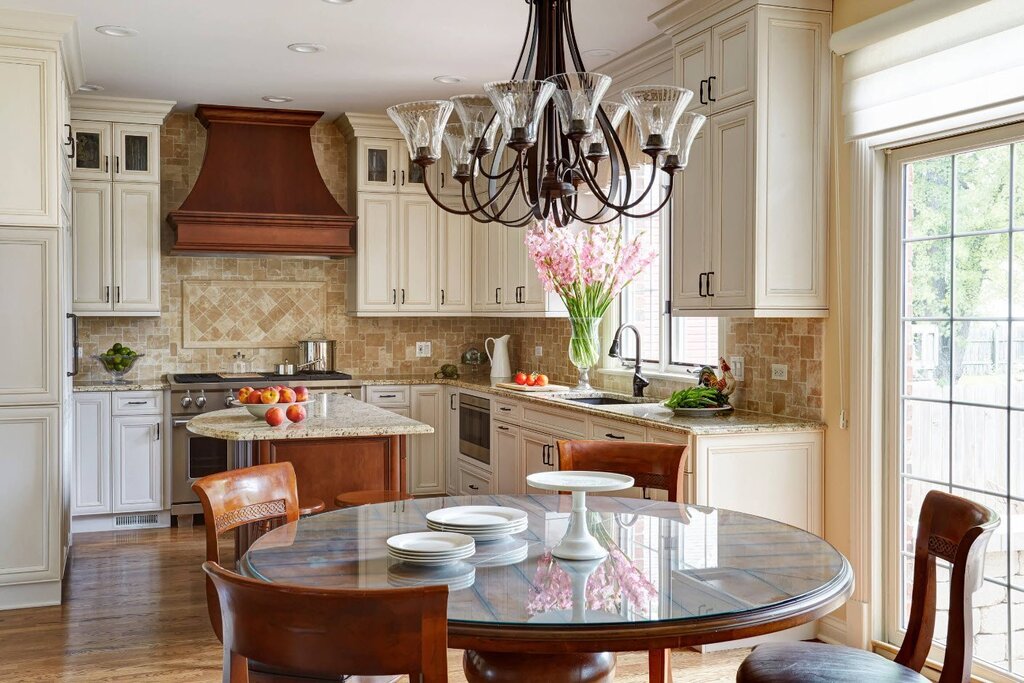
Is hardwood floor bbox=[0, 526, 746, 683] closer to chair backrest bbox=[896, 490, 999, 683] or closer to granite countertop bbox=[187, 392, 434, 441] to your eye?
granite countertop bbox=[187, 392, 434, 441]

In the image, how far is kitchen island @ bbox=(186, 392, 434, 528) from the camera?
3.99m

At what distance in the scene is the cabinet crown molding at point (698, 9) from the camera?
3.93m

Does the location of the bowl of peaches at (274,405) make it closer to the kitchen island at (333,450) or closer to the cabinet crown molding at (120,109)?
the kitchen island at (333,450)

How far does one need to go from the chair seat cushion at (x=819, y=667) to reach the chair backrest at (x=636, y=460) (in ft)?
2.53

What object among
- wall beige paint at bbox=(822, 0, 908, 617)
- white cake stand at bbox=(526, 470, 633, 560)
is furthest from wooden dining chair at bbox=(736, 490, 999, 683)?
wall beige paint at bbox=(822, 0, 908, 617)

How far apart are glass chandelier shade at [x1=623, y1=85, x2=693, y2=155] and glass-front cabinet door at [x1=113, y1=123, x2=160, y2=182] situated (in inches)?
184

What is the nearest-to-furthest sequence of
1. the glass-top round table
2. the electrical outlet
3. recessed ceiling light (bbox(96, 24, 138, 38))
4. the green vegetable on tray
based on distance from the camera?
the glass-top round table < the green vegetable on tray < the electrical outlet < recessed ceiling light (bbox(96, 24, 138, 38))

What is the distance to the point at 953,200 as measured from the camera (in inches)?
137

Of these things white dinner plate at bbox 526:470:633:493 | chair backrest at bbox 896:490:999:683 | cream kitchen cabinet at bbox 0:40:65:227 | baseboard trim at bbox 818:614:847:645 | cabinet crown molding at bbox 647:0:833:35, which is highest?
cabinet crown molding at bbox 647:0:833:35

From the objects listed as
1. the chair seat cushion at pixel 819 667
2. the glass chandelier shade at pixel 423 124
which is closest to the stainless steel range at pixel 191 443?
the glass chandelier shade at pixel 423 124

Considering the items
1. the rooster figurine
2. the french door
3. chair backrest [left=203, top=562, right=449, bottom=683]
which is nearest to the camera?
chair backrest [left=203, top=562, right=449, bottom=683]

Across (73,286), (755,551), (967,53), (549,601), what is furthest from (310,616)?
(73,286)

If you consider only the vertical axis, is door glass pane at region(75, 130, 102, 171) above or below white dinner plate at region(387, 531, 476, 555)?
above

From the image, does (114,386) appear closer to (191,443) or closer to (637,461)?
(191,443)
